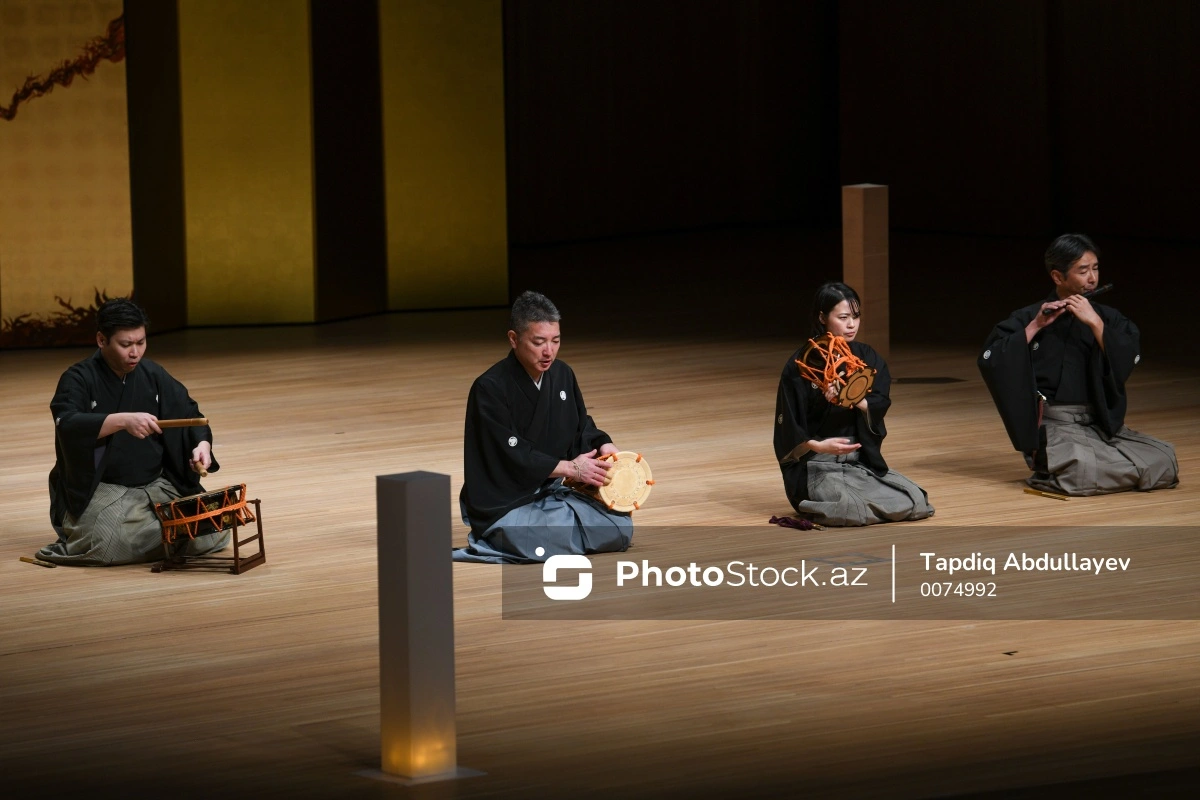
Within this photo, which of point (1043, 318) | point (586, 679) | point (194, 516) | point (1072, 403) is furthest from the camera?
point (1072, 403)

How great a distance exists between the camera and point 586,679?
440cm

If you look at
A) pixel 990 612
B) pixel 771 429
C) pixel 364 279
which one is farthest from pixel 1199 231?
pixel 990 612

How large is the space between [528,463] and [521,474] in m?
0.06

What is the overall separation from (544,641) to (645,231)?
11.3m

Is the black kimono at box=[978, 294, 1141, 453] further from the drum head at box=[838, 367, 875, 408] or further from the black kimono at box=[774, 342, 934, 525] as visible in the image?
the drum head at box=[838, 367, 875, 408]

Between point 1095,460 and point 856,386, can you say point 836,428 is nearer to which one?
point 856,386

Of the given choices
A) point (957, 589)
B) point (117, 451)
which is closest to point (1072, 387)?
point (957, 589)

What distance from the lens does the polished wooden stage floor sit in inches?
146

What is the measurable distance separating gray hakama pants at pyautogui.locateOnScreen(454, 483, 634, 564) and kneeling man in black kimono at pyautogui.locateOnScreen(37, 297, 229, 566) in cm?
79

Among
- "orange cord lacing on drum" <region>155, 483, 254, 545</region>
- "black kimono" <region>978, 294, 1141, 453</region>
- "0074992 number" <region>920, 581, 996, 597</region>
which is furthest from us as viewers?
"black kimono" <region>978, 294, 1141, 453</region>

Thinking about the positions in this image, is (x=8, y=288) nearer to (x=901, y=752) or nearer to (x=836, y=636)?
(x=836, y=636)

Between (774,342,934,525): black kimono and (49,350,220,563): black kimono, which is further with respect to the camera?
(774,342,934,525): black kimono

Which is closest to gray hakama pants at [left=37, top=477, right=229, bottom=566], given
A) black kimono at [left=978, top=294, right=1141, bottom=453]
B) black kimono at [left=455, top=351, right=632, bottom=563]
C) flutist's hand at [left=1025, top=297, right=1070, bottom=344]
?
black kimono at [left=455, top=351, right=632, bottom=563]

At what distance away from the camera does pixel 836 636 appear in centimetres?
472
